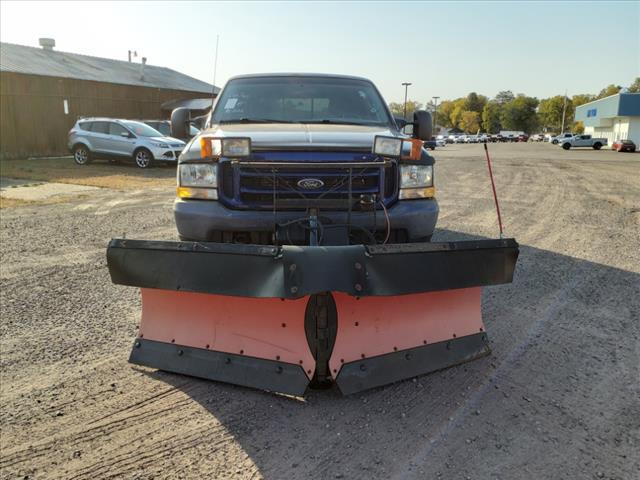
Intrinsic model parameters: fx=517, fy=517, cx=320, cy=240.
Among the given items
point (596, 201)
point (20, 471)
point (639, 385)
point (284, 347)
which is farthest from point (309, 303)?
point (596, 201)

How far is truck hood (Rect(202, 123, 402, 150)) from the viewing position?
11.2 feet

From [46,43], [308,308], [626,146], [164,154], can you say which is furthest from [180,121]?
[626,146]

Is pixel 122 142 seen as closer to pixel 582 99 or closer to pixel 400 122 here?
pixel 400 122

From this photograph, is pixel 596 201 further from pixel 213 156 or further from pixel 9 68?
pixel 9 68

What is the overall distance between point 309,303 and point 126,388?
1.25 m

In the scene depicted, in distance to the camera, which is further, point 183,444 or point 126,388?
point 126,388

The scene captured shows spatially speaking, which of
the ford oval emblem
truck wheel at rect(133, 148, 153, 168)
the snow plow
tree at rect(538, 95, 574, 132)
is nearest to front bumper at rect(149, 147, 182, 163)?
truck wheel at rect(133, 148, 153, 168)

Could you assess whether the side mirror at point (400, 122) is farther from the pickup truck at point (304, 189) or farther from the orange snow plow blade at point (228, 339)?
the orange snow plow blade at point (228, 339)

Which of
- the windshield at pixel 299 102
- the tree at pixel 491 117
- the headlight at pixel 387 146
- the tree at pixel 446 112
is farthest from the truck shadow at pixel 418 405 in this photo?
the tree at pixel 446 112

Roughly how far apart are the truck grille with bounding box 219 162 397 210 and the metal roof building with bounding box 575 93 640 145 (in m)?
58.8

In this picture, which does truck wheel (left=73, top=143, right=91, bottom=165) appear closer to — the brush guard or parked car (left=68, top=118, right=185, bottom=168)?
parked car (left=68, top=118, right=185, bottom=168)

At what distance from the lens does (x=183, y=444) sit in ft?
8.60

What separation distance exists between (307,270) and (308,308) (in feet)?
1.54

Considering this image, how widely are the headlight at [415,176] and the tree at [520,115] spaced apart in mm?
140346
